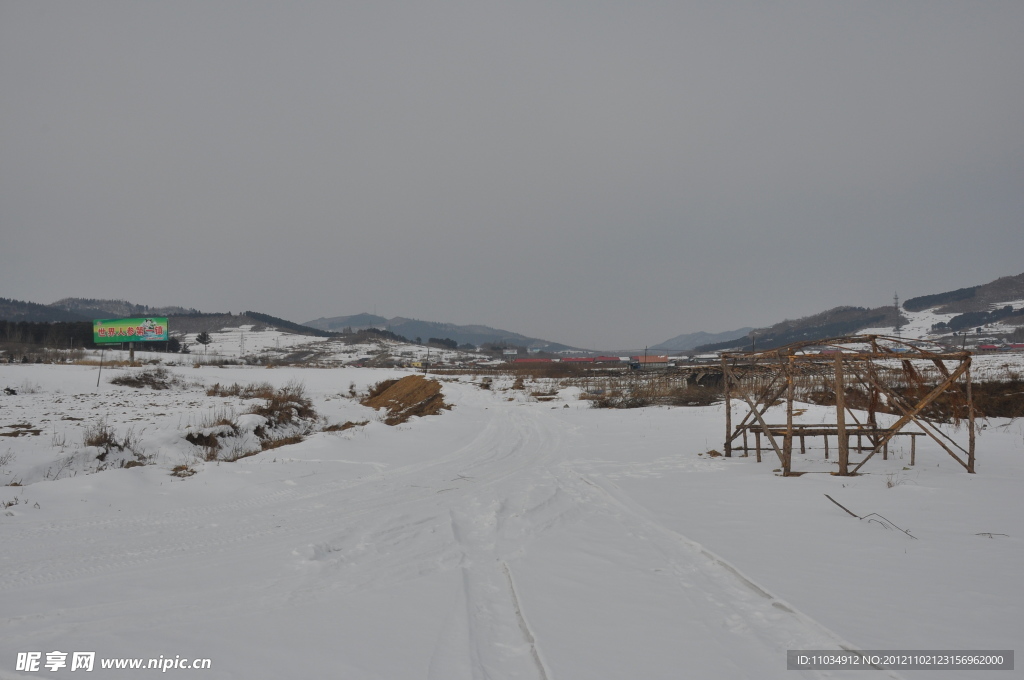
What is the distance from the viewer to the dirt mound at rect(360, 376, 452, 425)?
26375 millimetres

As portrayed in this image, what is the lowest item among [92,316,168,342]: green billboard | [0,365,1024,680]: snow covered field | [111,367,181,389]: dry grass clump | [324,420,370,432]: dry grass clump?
[324,420,370,432]: dry grass clump

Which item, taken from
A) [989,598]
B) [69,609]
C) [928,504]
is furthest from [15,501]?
[928,504]

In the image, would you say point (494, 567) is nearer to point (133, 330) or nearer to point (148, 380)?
point (148, 380)

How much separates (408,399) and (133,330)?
44.8 meters

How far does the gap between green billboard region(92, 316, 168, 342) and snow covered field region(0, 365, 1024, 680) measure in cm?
5165

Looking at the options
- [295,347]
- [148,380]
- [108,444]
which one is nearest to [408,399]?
[148,380]

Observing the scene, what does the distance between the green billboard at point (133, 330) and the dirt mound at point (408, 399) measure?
34.9 metres

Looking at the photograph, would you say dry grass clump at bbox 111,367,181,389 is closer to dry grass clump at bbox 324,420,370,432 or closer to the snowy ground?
dry grass clump at bbox 324,420,370,432

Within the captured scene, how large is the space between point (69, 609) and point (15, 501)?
181 inches

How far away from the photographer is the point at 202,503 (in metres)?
8.23

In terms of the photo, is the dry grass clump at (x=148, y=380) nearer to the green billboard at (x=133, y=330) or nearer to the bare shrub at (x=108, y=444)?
the bare shrub at (x=108, y=444)

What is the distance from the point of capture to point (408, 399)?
1177 inches

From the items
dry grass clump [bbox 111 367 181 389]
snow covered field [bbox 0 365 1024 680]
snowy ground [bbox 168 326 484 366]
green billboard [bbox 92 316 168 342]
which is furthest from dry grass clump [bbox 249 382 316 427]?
snowy ground [bbox 168 326 484 366]

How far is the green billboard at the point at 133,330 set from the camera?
55.8 metres
